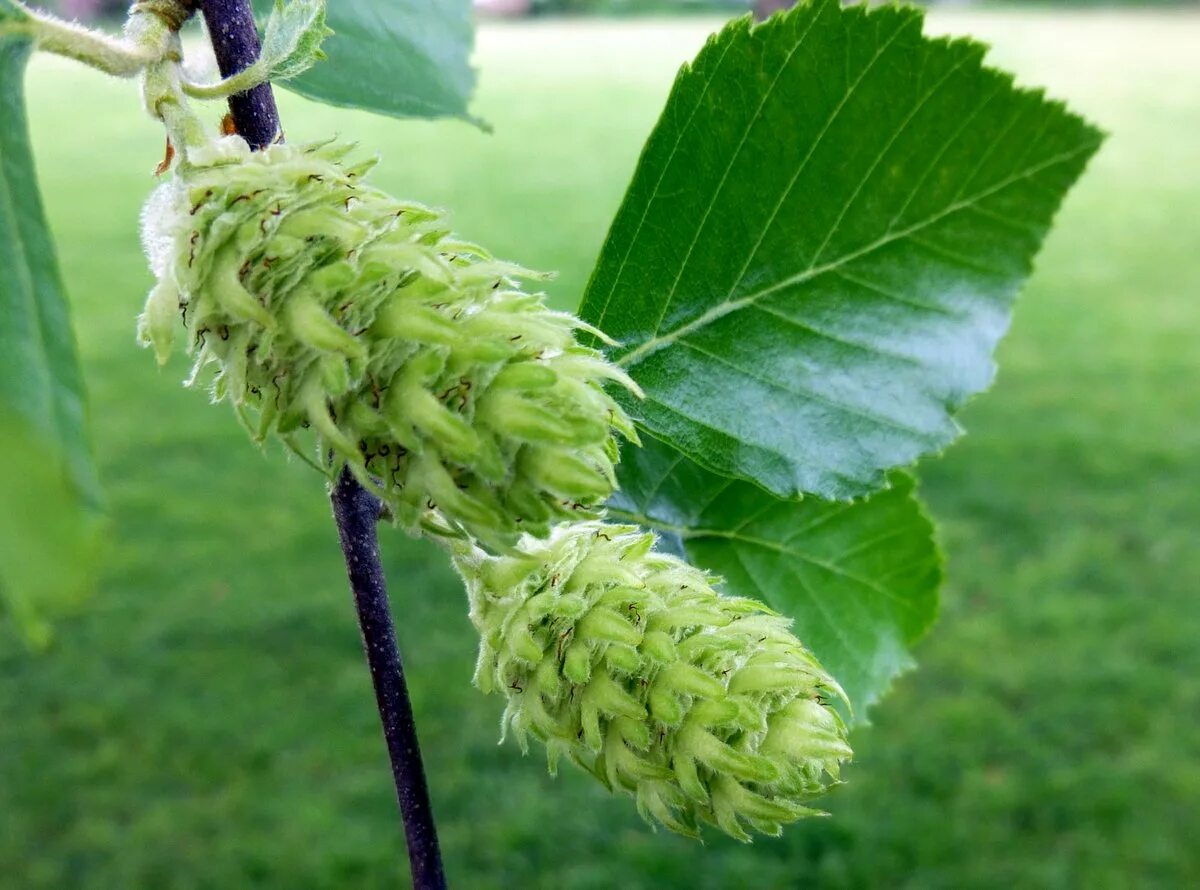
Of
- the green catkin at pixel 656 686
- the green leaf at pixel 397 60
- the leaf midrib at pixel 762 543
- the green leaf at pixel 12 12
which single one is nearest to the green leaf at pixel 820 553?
the leaf midrib at pixel 762 543

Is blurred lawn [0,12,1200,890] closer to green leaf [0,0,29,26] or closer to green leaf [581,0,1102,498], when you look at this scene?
green leaf [581,0,1102,498]

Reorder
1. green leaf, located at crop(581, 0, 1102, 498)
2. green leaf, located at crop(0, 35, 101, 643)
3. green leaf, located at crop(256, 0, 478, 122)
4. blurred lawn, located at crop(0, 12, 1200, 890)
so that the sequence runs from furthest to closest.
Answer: blurred lawn, located at crop(0, 12, 1200, 890) → green leaf, located at crop(256, 0, 478, 122) → green leaf, located at crop(581, 0, 1102, 498) → green leaf, located at crop(0, 35, 101, 643)

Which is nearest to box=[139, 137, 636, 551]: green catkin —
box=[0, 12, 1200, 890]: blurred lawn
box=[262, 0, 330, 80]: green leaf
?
box=[262, 0, 330, 80]: green leaf

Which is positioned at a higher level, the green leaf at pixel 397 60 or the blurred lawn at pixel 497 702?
the green leaf at pixel 397 60

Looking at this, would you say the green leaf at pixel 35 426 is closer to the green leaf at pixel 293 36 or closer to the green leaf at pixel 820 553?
the green leaf at pixel 293 36

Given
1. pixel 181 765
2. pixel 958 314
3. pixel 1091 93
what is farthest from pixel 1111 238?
pixel 958 314

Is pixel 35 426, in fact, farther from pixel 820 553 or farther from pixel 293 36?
pixel 820 553
